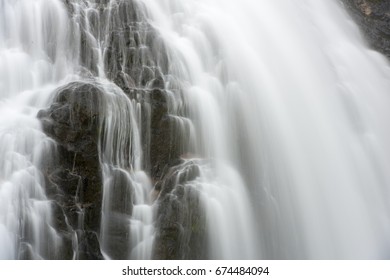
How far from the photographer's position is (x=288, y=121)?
37.6 ft

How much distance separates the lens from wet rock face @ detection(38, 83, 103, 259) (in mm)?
8625

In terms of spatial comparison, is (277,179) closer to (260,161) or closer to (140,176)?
(260,161)

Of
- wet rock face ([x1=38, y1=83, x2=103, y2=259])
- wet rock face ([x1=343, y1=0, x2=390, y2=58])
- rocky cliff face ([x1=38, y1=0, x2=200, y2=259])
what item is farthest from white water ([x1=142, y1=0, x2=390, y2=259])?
wet rock face ([x1=38, y1=83, x2=103, y2=259])

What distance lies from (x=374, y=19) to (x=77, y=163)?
1253 centimetres

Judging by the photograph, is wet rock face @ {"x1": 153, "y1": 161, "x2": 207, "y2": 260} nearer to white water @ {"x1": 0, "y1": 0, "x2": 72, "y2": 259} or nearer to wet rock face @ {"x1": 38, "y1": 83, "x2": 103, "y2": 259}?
wet rock face @ {"x1": 38, "y1": 83, "x2": 103, "y2": 259}

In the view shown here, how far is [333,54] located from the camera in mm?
14258

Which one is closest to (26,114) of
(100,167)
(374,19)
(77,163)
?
(77,163)

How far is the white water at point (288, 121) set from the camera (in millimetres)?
10312

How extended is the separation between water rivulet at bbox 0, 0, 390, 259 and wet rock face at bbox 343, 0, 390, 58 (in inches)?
106

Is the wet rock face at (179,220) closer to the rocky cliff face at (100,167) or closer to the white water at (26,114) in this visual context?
the rocky cliff face at (100,167)

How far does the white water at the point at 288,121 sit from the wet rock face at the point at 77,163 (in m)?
2.41

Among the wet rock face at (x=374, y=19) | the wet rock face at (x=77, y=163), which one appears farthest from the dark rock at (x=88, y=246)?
the wet rock face at (x=374, y=19)

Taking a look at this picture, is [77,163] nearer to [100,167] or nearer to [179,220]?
[100,167]
